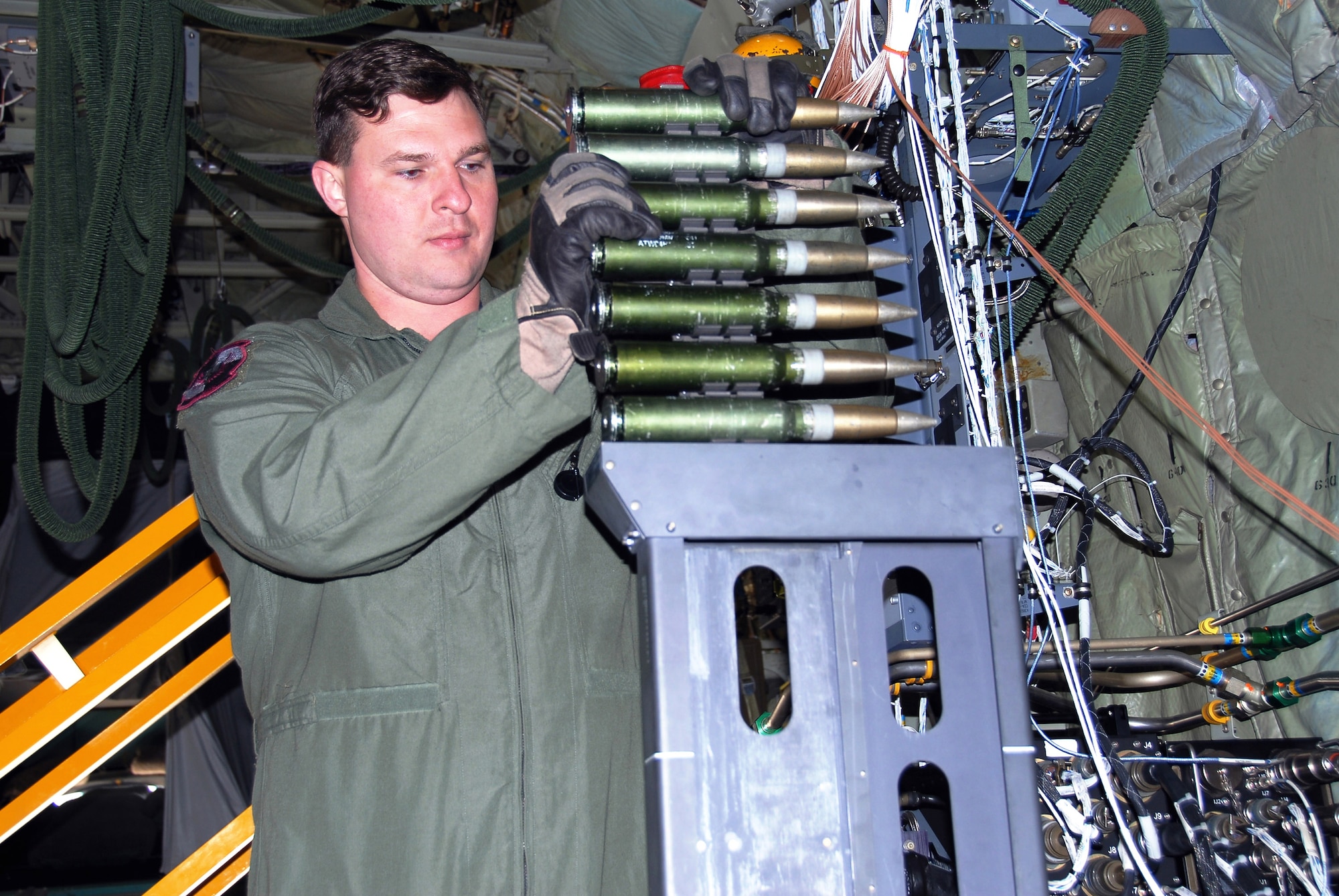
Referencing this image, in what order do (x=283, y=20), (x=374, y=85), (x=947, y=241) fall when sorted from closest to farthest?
(x=947, y=241), (x=374, y=85), (x=283, y=20)

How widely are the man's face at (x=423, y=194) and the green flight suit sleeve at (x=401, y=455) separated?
0.69 metres

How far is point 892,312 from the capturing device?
1.46m

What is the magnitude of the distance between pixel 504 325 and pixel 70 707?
6.13 ft

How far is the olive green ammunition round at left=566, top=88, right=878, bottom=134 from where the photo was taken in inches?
59.4

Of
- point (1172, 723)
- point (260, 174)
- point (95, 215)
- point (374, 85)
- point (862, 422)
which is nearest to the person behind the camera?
point (862, 422)

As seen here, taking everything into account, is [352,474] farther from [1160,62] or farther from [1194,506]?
[1194,506]

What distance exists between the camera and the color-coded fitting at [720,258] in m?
1.34

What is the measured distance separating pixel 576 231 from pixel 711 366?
0.23 metres

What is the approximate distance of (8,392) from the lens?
6.08 metres

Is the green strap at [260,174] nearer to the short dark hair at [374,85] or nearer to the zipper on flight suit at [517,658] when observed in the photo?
the short dark hair at [374,85]

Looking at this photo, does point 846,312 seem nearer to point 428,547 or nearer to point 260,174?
point 428,547

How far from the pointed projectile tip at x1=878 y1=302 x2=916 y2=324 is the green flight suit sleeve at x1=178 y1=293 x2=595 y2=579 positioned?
41cm

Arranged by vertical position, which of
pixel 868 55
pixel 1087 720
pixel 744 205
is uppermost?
pixel 868 55

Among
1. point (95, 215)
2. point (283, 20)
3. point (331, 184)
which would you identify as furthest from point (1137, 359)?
point (95, 215)
